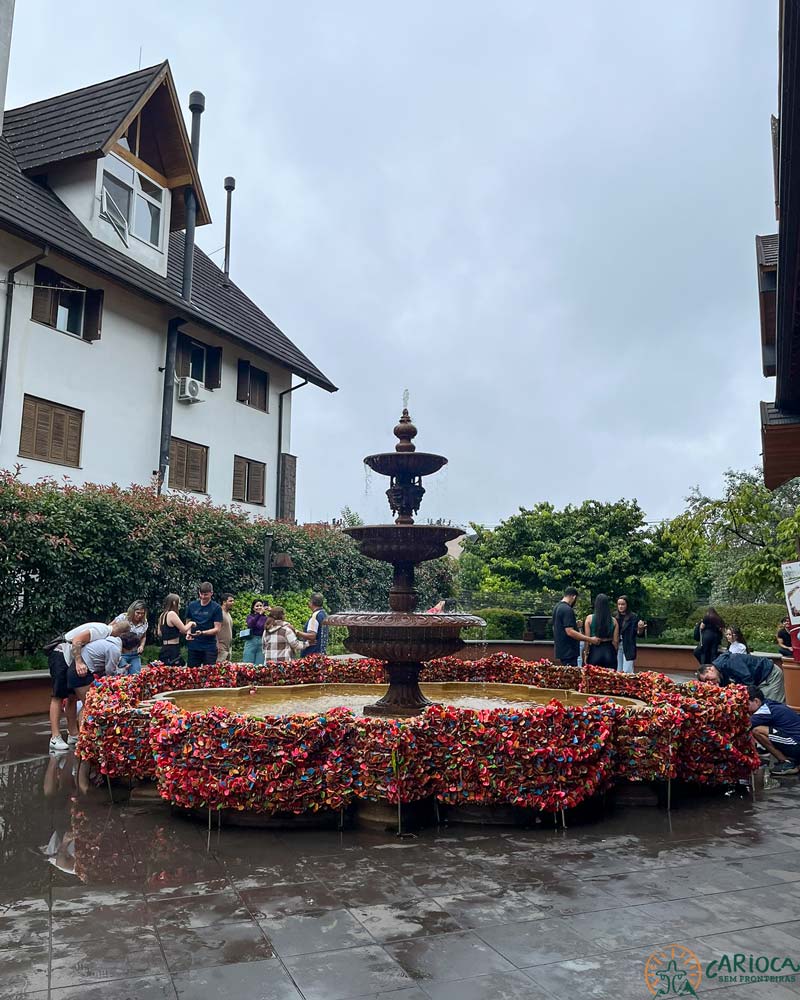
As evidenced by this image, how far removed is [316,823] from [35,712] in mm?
8741

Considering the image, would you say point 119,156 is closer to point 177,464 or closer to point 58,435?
point 58,435

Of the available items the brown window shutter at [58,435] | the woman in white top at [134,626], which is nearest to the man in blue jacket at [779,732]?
the woman in white top at [134,626]

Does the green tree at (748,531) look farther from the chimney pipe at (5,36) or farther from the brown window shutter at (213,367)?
the chimney pipe at (5,36)

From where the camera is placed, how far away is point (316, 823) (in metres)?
6.24

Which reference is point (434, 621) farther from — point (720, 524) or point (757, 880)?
point (720, 524)

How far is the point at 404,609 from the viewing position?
9.03 meters

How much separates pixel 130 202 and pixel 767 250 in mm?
16872

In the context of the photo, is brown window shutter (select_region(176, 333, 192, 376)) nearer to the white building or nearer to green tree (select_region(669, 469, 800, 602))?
the white building

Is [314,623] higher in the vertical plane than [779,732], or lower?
higher

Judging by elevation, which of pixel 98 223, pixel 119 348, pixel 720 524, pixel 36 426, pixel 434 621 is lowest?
Result: pixel 434 621

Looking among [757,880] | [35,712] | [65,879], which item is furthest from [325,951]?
[35,712]

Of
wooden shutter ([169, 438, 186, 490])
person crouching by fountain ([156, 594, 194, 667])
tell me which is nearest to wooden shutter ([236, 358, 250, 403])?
wooden shutter ([169, 438, 186, 490])

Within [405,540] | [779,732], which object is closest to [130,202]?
[405,540]

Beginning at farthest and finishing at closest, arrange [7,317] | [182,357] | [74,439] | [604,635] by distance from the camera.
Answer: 1. [182,357]
2. [74,439]
3. [7,317]
4. [604,635]
